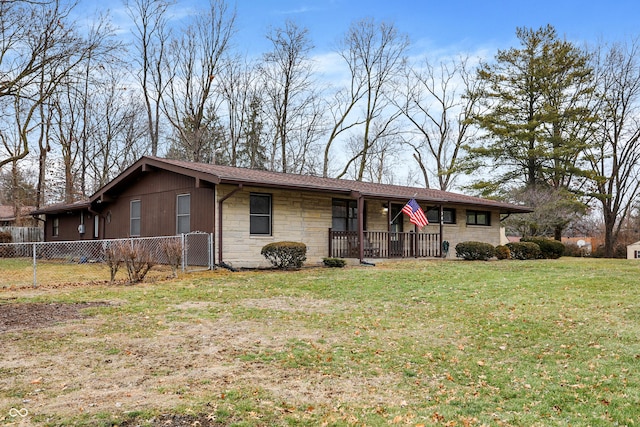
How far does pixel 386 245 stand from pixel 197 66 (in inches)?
717

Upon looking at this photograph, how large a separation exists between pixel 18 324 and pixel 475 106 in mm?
32409

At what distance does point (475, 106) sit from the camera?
34156mm

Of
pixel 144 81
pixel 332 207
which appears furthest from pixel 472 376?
pixel 144 81

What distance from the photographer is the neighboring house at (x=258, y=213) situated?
14.3 m

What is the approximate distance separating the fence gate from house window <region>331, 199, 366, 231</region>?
4560 mm

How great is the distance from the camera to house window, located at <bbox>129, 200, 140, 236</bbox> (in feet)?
58.3

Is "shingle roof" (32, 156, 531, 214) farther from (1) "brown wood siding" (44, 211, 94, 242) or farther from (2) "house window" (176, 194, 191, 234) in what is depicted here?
(2) "house window" (176, 194, 191, 234)

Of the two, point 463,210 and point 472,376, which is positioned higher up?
point 463,210

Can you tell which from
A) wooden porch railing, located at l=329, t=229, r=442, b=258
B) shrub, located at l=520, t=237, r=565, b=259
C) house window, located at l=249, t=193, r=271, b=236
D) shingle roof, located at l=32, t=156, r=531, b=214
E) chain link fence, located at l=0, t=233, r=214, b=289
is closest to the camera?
chain link fence, located at l=0, t=233, r=214, b=289

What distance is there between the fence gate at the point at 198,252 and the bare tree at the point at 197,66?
14.7 meters

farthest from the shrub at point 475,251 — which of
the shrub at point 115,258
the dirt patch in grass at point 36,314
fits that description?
the dirt patch in grass at point 36,314

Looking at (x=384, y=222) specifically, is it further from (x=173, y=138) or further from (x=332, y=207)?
(x=173, y=138)

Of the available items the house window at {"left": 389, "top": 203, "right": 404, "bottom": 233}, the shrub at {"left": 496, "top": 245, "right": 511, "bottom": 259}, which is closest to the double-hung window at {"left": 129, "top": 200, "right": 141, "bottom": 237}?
the house window at {"left": 389, "top": 203, "right": 404, "bottom": 233}

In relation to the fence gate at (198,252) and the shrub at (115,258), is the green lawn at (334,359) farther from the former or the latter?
the fence gate at (198,252)
